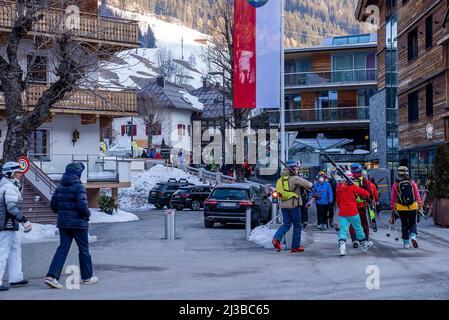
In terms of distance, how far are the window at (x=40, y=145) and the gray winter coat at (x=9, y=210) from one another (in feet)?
71.9

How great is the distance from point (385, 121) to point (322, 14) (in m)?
154

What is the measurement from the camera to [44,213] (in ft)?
86.6

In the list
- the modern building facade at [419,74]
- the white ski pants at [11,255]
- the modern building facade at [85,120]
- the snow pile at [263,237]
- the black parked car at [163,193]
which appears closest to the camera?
the white ski pants at [11,255]

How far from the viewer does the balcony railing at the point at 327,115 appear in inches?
2292

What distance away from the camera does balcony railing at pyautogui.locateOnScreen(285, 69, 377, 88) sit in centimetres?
5816

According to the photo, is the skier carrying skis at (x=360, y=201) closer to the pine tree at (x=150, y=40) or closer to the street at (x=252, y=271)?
the street at (x=252, y=271)

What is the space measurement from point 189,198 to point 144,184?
877cm

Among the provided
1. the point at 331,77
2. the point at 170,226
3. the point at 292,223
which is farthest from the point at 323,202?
the point at 331,77

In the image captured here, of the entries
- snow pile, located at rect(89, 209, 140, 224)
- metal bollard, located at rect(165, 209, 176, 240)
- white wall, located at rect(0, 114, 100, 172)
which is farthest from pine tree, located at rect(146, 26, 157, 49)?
metal bollard, located at rect(165, 209, 176, 240)

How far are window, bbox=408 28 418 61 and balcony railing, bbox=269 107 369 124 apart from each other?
24.3 meters

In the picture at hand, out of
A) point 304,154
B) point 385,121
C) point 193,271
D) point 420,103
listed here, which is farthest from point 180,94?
point 193,271

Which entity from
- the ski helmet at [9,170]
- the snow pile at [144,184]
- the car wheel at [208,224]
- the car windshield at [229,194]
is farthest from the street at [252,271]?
the snow pile at [144,184]

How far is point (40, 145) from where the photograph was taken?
32719 millimetres
